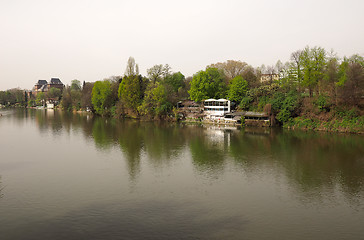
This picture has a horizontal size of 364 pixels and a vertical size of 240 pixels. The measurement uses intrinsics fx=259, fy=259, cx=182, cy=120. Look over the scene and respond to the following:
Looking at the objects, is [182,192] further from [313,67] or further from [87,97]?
[87,97]

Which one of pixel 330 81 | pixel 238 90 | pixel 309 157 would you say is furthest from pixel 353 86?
pixel 238 90

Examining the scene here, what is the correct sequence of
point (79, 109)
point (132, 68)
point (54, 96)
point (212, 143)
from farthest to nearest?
point (54, 96) → point (79, 109) → point (132, 68) → point (212, 143)

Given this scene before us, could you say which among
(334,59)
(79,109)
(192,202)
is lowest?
(192,202)

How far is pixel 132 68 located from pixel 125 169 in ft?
187

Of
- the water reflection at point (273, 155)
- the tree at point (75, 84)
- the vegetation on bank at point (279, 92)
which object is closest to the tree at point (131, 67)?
Result: the vegetation on bank at point (279, 92)

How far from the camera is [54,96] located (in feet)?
485

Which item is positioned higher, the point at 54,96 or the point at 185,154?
the point at 54,96

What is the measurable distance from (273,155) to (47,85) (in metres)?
178

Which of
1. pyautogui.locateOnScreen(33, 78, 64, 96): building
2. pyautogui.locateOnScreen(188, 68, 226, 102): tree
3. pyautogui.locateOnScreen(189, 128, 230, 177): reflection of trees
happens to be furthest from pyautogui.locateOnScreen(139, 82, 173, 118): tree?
pyautogui.locateOnScreen(33, 78, 64, 96): building

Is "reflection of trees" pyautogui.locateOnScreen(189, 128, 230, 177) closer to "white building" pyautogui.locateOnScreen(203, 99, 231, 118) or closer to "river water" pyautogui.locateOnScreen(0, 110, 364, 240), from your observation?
"river water" pyautogui.locateOnScreen(0, 110, 364, 240)

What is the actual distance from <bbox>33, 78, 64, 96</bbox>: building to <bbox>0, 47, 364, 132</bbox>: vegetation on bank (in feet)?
331

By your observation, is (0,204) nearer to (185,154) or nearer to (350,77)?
(185,154)

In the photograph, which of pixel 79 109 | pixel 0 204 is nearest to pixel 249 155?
pixel 0 204

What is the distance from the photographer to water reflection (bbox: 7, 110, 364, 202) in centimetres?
2088
